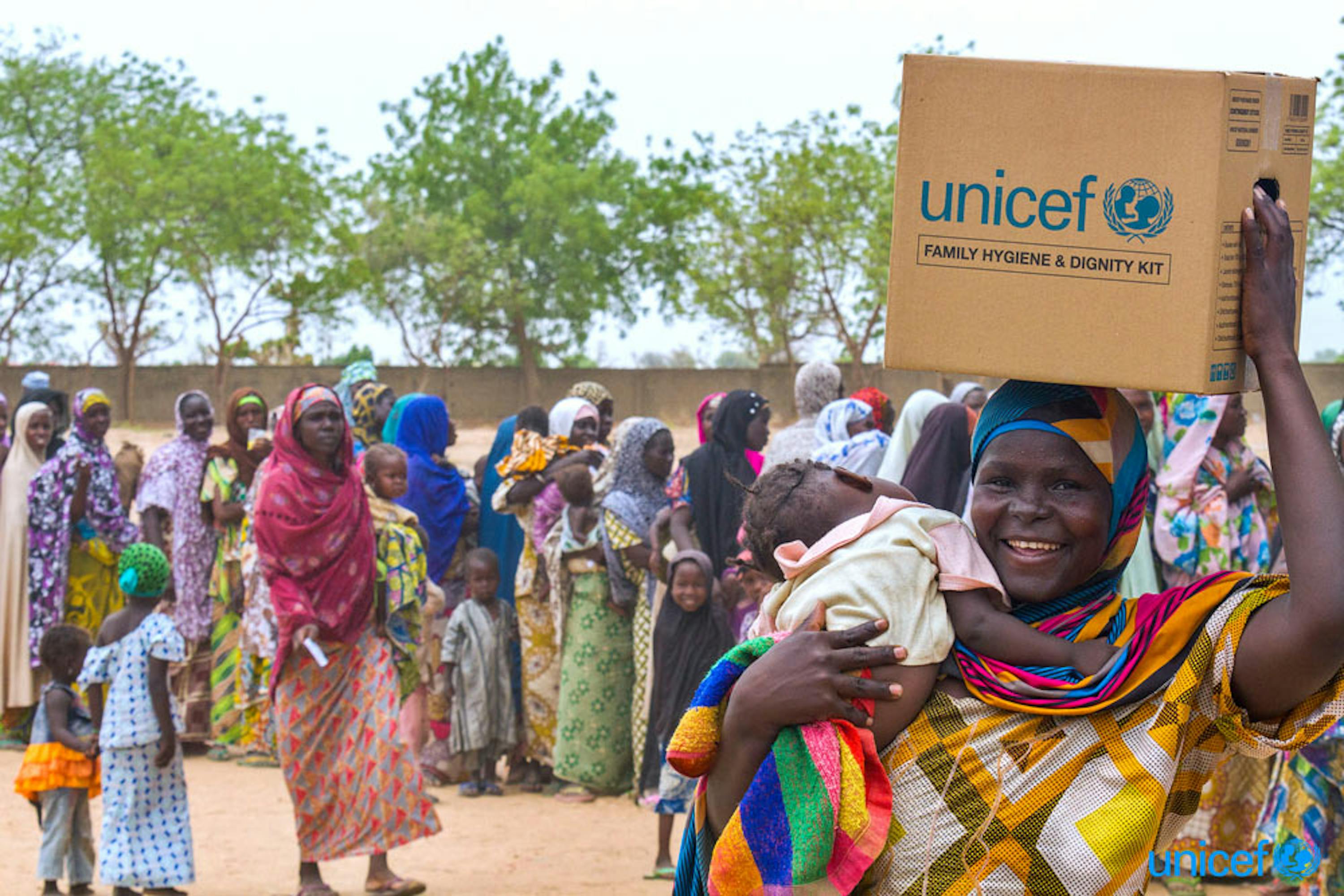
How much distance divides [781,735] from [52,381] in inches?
1131

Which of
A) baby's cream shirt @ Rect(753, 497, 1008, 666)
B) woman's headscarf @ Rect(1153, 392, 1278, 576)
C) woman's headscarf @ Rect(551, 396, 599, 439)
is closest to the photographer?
baby's cream shirt @ Rect(753, 497, 1008, 666)

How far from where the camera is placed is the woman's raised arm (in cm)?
197

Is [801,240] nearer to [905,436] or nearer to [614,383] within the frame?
[614,383]

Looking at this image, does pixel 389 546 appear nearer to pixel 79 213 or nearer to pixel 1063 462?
pixel 1063 462

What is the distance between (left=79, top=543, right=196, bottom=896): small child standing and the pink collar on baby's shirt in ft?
14.9

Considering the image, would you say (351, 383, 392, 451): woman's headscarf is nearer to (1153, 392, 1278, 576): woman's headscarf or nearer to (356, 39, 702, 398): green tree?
(1153, 392, 1278, 576): woman's headscarf

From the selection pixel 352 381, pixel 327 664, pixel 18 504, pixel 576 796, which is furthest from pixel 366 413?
pixel 327 664

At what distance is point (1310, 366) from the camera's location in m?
24.4

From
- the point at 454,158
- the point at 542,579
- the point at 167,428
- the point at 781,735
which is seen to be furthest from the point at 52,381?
the point at 781,735

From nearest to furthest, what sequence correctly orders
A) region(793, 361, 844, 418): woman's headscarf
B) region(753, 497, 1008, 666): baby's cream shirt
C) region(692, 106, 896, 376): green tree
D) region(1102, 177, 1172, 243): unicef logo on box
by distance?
region(1102, 177, 1172, 243): unicef logo on box < region(753, 497, 1008, 666): baby's cream shirt < region(793, 361, 844, 418): woman's headscarf < region(692, 106, 896, 376): green tree

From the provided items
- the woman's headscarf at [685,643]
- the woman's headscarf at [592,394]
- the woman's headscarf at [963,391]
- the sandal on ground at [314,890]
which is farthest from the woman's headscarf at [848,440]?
the sandal on ground at [314,890]

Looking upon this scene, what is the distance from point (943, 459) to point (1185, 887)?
87.2 inches

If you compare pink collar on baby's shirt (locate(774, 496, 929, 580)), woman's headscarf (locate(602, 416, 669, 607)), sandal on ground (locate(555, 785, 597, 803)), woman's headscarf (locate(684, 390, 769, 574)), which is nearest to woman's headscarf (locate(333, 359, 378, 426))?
woman's headscarf (locate(602, 416, 669, 607))

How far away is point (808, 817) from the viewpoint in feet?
6.91
